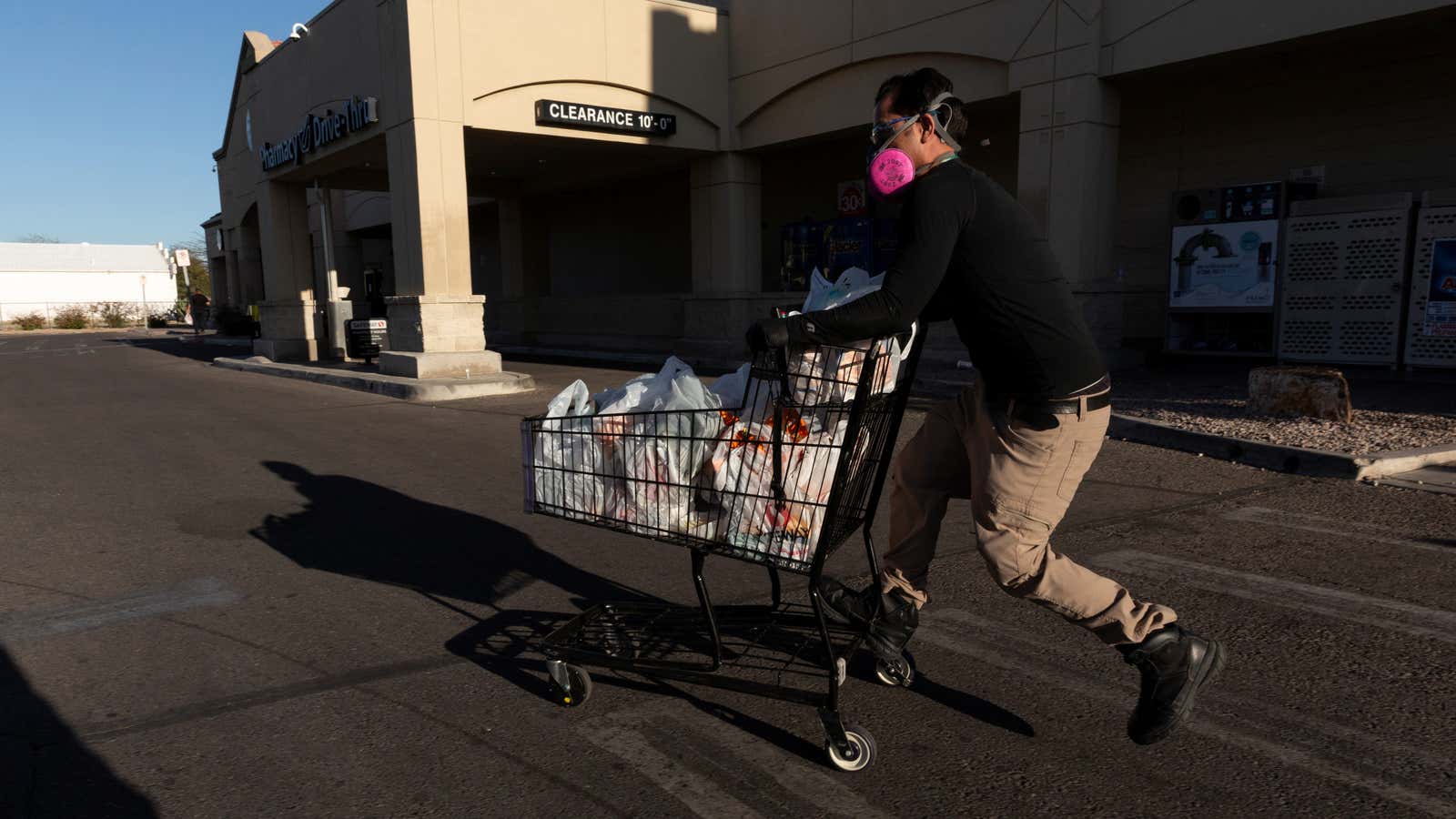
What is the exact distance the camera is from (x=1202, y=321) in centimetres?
1345

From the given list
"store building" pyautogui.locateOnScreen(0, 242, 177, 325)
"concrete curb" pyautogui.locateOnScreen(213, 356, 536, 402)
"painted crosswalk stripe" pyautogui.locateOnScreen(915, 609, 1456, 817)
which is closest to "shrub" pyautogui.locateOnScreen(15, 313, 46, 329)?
"store building" pyautogui.locateOnScreen(0, 242, 177, 325)

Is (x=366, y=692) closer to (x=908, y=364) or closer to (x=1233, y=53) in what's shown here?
(x=908, y=364)

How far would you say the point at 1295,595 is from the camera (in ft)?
13.8

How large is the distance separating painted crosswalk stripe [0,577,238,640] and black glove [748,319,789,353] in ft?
10.2

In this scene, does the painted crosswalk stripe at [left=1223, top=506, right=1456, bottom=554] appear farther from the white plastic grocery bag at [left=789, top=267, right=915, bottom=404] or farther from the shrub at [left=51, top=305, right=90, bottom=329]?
the shrub at [left=51, top=305, right=90, bottom=329]

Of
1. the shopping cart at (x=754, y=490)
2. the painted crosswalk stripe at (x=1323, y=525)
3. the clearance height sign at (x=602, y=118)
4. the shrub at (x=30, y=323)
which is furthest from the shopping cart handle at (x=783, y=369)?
the shrub at (x=30, y=323)

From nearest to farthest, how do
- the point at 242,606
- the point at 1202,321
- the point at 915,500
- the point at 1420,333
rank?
the point at 915,500
the point at 242,606
the point at 1420,333
the point at 1202,321

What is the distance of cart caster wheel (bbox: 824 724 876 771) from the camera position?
2.77 meters

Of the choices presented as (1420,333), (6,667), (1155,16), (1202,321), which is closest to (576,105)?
(1155,16)

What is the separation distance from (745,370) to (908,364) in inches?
22.6

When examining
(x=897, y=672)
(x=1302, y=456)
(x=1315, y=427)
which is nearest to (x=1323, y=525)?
(x=1302, y=456)

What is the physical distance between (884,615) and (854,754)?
600 millimetres

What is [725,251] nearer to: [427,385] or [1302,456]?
[427,385]

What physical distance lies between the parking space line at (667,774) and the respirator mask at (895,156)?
74.7 inches
